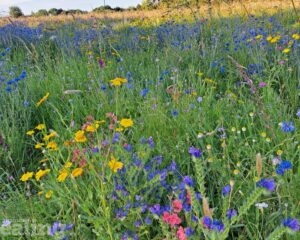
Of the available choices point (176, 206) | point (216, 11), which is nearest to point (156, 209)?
point (176, 206)

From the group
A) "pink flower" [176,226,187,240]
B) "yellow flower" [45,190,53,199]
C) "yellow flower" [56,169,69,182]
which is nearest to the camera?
"pink flower" [176,226,187,240]

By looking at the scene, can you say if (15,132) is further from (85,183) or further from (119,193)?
(119,193)

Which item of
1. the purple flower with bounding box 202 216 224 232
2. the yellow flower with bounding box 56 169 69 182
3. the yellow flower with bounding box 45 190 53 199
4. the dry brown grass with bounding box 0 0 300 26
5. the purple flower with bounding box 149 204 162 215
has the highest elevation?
the dry brown grass with bounding box 0 0 300 26

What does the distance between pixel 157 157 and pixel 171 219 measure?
1.72ft

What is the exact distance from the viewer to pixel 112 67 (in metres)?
3.62

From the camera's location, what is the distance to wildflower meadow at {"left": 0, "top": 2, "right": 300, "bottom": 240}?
141 cm

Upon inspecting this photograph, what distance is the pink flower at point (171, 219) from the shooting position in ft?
4.25

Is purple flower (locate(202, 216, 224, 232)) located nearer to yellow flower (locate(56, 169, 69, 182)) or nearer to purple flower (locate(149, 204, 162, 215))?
purple flower (locate(149, 204, 162, 215))

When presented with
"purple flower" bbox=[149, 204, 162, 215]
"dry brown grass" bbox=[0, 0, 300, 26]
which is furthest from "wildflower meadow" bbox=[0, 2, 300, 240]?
"dry brown grass" bbox=[0, 0, 300, 26]

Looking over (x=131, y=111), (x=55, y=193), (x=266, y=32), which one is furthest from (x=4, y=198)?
(x=266, y=32)

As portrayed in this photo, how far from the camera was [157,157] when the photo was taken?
5.92ft

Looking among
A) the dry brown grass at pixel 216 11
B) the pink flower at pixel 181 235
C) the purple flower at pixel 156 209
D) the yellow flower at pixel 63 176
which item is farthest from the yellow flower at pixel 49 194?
the dry brown grass at pixel 216 11

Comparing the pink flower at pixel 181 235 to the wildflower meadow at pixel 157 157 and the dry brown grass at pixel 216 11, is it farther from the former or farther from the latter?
the dry brown grass at pixel 216 11

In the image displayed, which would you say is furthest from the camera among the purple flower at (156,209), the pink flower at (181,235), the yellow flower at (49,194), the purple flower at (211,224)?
the yellow flower at (49,194)
